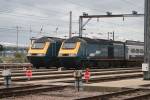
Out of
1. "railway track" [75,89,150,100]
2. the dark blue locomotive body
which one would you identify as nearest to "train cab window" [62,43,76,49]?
the dark blue locomotive body

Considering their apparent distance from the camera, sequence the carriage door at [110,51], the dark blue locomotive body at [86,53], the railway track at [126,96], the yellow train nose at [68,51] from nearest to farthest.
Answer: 1. the railway track at [126,96]
2. the yellow train nose at [68,51]
3. the dark blue locomotive body at [86,53]
4. the carriage door at [110,51]

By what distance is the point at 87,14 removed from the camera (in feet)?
195

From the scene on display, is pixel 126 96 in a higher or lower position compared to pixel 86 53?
lower

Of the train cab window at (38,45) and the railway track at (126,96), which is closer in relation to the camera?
the railway track at (126,96)

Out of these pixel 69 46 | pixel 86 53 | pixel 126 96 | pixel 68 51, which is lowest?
pixel 126 96

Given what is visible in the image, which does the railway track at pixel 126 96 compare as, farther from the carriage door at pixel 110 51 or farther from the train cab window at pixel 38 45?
the carriage door at pixel 110 51

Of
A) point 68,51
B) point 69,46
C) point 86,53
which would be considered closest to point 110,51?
point 86,53

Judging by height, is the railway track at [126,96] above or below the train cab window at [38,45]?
below

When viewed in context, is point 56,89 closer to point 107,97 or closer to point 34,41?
point 107,97

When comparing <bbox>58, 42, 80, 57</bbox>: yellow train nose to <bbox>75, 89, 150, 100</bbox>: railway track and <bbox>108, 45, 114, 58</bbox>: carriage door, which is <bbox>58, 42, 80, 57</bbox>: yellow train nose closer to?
<bbox>108, 45, 114, 58</bbox>: carriage door

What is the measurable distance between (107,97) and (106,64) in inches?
1255

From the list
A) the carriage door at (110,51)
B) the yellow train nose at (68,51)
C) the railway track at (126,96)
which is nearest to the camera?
the railway track at (126,96)

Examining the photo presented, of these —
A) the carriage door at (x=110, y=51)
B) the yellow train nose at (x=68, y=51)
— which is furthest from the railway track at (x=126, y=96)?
the carriage door at (x=110, y=51)

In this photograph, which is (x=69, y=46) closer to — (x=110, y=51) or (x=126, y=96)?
(x=110, y=51)
